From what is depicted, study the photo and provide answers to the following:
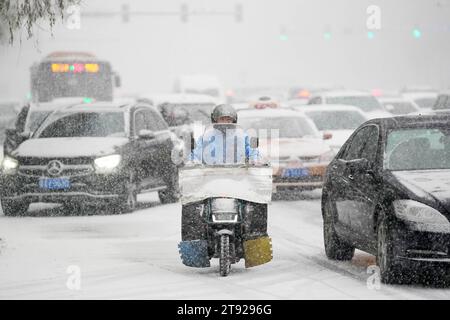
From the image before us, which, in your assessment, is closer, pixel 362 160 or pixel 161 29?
pixel 362 160

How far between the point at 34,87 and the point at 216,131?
102 ft

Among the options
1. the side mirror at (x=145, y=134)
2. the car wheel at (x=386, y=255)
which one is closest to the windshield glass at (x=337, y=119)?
the side mirror at (x=145, y=134)

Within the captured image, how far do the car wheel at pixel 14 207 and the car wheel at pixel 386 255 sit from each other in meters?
9.45

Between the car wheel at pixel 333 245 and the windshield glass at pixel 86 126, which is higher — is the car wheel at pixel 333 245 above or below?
below

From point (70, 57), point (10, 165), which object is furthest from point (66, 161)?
point (70, 57)

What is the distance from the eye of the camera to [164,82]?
16212cm

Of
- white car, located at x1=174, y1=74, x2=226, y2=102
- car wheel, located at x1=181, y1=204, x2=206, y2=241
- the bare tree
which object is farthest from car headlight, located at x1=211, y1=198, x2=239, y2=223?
white car, located at x1=174, y1=74, x2=226, y2=102

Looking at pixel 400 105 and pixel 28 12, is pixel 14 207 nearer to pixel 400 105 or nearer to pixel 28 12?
pixel 28 12

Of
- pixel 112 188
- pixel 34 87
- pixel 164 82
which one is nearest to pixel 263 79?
pixel 164 82

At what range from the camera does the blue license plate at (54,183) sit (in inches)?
786

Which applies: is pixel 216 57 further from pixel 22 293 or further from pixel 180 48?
pixel 22 293

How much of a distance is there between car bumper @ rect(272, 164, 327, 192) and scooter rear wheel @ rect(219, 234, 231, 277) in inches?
381

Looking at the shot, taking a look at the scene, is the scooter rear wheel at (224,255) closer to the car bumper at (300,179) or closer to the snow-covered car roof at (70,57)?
the car bumper at (300,179)

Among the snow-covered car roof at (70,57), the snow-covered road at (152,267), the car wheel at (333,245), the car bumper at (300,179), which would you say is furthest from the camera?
the snow-covered car roof at (70,57)
